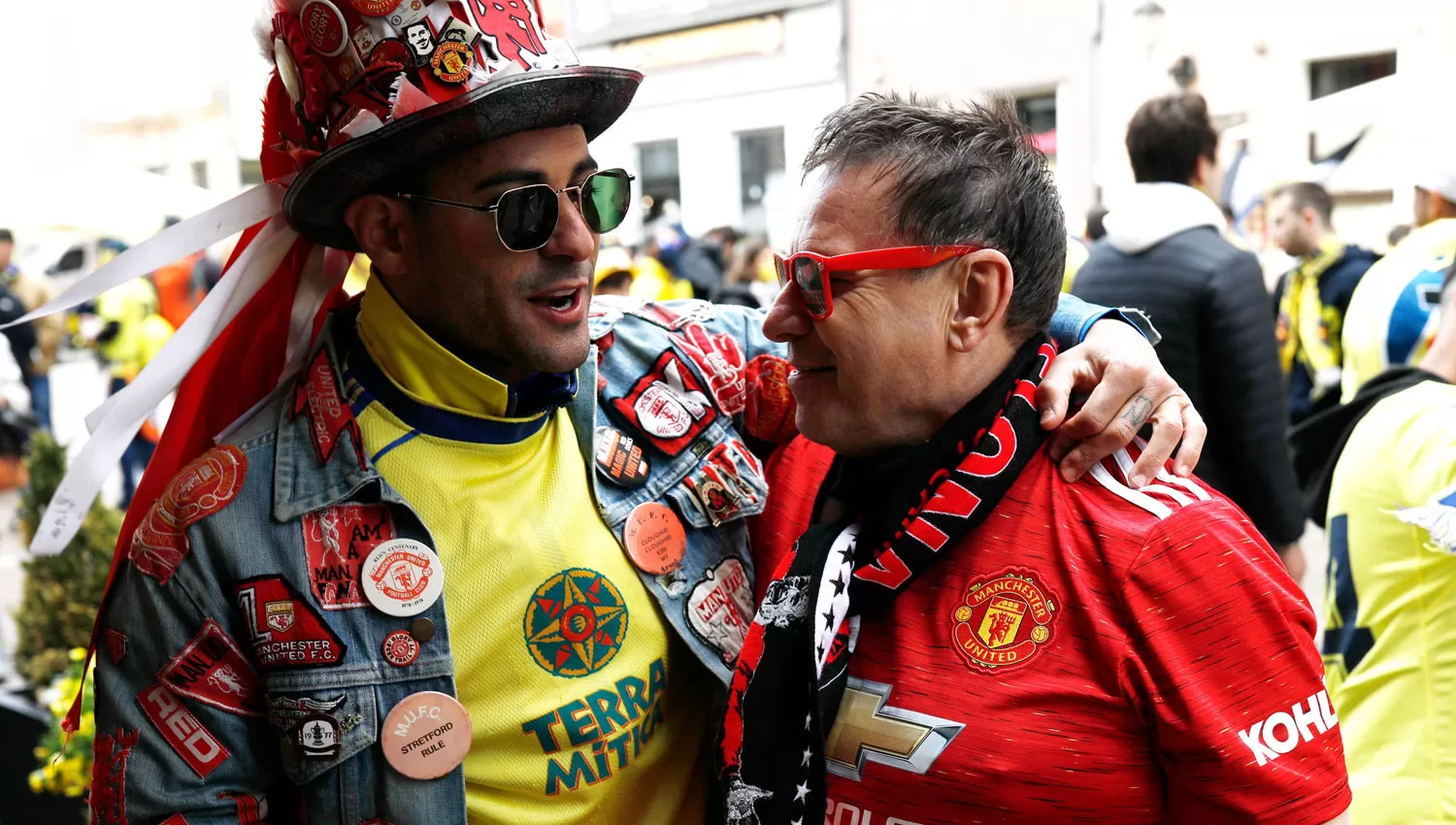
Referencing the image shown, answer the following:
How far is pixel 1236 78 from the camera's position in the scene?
52.7ft

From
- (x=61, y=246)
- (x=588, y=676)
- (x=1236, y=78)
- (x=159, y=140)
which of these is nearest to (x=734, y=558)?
(x=588, y=676)

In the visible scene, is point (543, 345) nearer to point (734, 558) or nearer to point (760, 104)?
point (734, 558)

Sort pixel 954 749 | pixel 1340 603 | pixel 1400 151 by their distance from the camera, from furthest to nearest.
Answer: pixel 1400 151
pixel 1340 603
pixel 954 749

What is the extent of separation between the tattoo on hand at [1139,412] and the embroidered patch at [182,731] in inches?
53.7

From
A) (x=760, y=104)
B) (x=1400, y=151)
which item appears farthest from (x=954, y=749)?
(x=760, y=104)

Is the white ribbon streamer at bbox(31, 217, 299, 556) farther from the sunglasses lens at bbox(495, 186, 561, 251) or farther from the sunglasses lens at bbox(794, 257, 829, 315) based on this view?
the sunglasses lens at bbox(794, 257, 829, 315)

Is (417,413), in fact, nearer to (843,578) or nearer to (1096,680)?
(843,578)

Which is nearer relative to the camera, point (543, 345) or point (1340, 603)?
point (543, 345)

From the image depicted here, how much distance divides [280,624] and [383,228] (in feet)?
2.17

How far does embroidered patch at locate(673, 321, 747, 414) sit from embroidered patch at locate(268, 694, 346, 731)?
34.3 inches

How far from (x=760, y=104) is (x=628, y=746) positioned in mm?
21470

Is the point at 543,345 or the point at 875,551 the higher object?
the point at 543,345

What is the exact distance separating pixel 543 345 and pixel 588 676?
524mm

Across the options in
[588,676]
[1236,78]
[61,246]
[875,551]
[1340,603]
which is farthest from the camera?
[1236,78]
